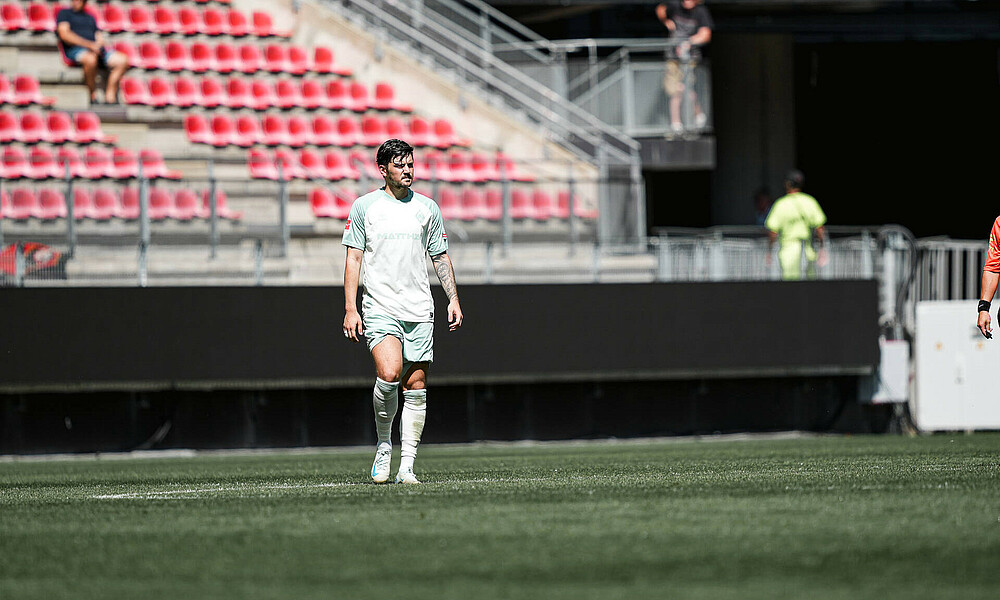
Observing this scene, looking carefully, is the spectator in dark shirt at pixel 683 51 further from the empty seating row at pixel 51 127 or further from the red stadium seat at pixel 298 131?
the empty seating row at pixel 51 127

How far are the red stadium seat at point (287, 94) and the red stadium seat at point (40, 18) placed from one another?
3442 mm

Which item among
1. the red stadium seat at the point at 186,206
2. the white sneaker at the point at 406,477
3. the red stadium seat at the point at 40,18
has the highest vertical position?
the red stadium seat at the point at 40,18

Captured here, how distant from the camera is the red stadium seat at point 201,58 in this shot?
2116 centimetres

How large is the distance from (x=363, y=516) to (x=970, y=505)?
101 inches

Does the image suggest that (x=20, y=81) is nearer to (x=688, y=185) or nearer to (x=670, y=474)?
(x=688, y=185)

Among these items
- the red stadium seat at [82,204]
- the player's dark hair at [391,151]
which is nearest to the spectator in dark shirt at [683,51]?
the red stadium seat at [82,204]

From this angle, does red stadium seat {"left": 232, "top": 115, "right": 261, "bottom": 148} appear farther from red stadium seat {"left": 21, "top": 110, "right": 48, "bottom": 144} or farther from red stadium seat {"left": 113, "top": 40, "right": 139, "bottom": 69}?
red stadium seat {"left": 21, "top": 110, "right": 48, "bottom": 144}

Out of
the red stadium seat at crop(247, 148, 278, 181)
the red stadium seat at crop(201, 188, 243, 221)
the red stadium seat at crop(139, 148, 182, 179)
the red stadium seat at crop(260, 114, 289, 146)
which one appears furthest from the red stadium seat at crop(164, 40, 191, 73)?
the red stadium seat at crop(201, 188, 243, 221)

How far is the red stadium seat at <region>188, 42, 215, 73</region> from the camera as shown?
21.2 m

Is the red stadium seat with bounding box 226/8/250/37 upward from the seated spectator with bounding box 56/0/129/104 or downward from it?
upward

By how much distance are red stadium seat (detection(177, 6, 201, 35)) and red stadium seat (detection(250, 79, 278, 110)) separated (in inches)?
56.5

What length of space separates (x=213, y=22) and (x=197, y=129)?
2.90 meters

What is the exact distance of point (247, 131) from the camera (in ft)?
66.2

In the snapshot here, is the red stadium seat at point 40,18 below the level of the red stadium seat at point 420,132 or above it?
above
